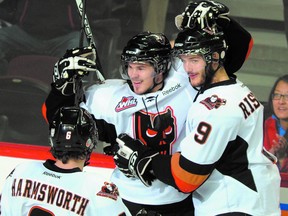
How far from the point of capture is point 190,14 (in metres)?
2.09

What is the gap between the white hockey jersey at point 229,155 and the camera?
198 centimetres

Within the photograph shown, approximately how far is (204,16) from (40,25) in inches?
81.1

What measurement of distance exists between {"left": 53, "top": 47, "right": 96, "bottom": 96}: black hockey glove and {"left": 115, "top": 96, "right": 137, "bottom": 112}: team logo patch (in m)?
0.15

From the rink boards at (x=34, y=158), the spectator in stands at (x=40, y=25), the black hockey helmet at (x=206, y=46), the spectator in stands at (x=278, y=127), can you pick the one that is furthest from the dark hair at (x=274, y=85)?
the black hockey helmet at (x=206, y=46)

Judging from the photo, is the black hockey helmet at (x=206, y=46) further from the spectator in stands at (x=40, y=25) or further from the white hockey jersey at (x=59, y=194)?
the spectator in stands at (x=40, y=25)

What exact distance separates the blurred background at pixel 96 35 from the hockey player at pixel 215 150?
4.59ft

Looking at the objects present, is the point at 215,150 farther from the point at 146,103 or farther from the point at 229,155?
the point at 146,103

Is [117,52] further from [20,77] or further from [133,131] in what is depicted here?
[133,131]

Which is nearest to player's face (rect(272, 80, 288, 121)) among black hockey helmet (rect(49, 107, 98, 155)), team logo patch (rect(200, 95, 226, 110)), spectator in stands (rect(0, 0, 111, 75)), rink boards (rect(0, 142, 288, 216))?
rink boards (rect(0, 142, 288, 216))

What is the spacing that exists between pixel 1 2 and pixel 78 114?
2312 mm

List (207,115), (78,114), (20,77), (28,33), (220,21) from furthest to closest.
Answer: (28,33) < (20,77) < (220,21) < (207,115) < (78,114)

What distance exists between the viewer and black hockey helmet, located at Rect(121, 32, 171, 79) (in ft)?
7.14

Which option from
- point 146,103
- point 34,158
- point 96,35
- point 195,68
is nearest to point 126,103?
point 146,103

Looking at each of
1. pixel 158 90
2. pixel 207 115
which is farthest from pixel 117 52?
pixel 207 115
